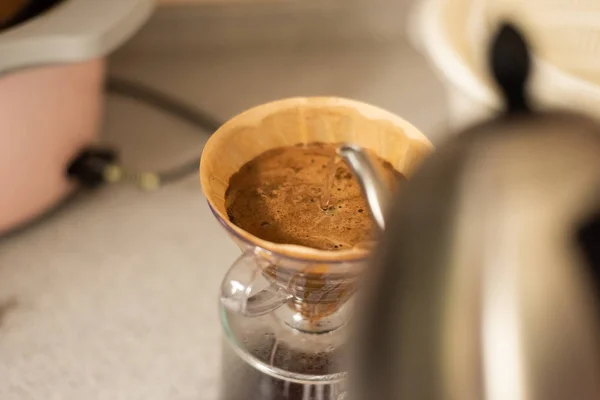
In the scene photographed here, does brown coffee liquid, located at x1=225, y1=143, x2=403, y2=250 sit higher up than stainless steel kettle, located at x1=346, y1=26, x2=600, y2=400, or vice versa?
stainless steel kettle, located at x1=346, y1=26, x2=600, y2=400

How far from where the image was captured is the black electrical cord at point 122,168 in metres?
0.61

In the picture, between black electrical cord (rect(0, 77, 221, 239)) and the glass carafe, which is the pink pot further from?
the glass carafe

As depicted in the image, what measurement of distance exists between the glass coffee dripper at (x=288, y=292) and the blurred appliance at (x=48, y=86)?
164mm

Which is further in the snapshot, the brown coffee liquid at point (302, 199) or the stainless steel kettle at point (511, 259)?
the brown coffee liquid at point (302, 199)

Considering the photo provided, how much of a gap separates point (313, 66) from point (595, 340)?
646 millimetres

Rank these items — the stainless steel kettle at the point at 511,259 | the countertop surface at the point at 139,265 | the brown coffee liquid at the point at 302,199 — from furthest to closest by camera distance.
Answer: the countertop surface at the point at 139,265
the brown coffee liquid at the point at 302,199
the stainless steel kettle at the point at 511,259

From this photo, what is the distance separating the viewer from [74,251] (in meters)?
0.60

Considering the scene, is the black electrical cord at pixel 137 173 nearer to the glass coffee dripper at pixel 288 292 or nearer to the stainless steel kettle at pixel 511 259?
the glass coffee dripper at pixel 288 292

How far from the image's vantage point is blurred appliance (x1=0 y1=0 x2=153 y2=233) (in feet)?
1.57

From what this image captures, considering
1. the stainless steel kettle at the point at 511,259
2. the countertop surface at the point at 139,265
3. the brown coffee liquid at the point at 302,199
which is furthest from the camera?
the countertop surface at the point at 139,265

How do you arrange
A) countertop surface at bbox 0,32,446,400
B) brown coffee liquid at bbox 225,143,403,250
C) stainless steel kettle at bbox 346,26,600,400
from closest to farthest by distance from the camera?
stainless steel kettle at bbox 346,26,600,400
brown coffee liquid at bbox 225,143,403,250
countertop surface at bbox 0,32,446,400

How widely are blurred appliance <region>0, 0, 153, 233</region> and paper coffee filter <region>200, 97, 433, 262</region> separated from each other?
0.16m

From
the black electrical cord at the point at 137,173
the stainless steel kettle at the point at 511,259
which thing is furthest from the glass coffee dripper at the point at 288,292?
the black electrical cord at the point at 137,173

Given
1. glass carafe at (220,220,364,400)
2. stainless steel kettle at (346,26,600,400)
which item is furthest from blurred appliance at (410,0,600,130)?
glass carafe at (220,220,364,400)
